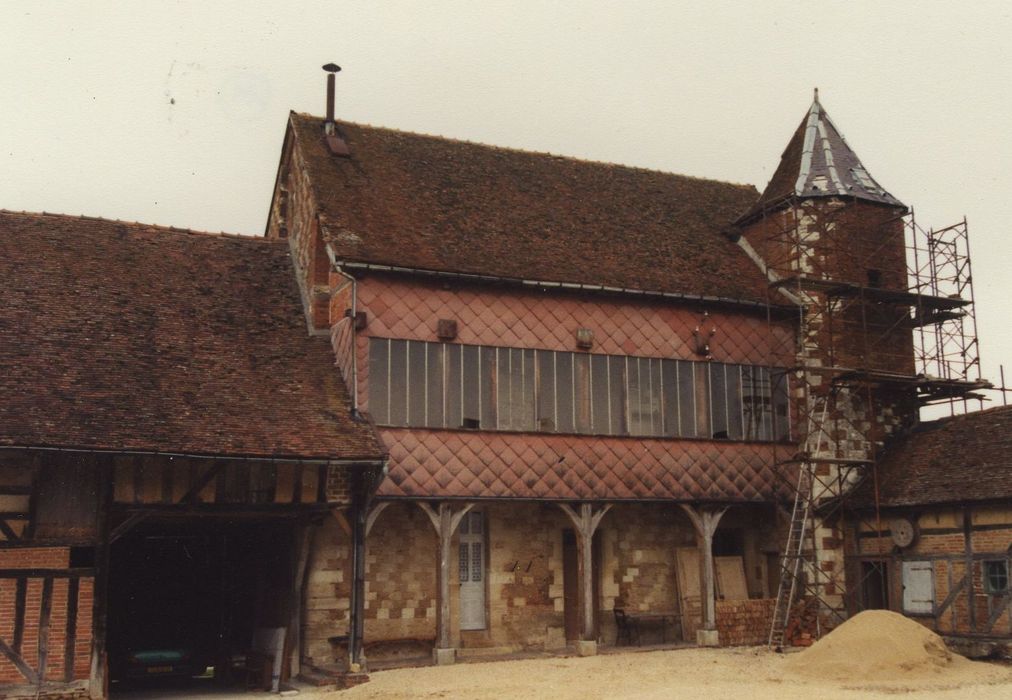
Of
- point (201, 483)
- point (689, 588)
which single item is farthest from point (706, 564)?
point (201, 483)

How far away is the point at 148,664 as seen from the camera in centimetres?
1611

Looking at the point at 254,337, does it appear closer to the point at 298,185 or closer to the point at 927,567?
the point at 298,185

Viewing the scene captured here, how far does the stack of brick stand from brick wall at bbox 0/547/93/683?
10.1 metres

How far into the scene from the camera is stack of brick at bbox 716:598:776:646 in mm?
18453

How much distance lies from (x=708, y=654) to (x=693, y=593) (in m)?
2.03

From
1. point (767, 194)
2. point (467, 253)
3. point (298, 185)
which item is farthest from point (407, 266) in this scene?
point (767, 194)

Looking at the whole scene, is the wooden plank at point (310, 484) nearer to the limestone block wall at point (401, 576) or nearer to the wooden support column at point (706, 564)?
the limestone block wall at point (401, 576)

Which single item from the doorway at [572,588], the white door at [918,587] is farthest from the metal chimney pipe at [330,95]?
the white door at [918,587]

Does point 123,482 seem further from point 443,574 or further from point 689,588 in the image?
point 689,588

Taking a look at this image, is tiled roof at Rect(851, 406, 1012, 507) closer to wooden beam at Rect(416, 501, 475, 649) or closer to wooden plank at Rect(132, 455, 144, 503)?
wooden beam at Rect(416, 501, 475, 649)

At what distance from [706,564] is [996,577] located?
176 inches

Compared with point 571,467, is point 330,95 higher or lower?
higher

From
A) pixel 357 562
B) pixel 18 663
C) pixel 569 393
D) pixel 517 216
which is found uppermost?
pixel 517 216

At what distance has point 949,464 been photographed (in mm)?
17844
